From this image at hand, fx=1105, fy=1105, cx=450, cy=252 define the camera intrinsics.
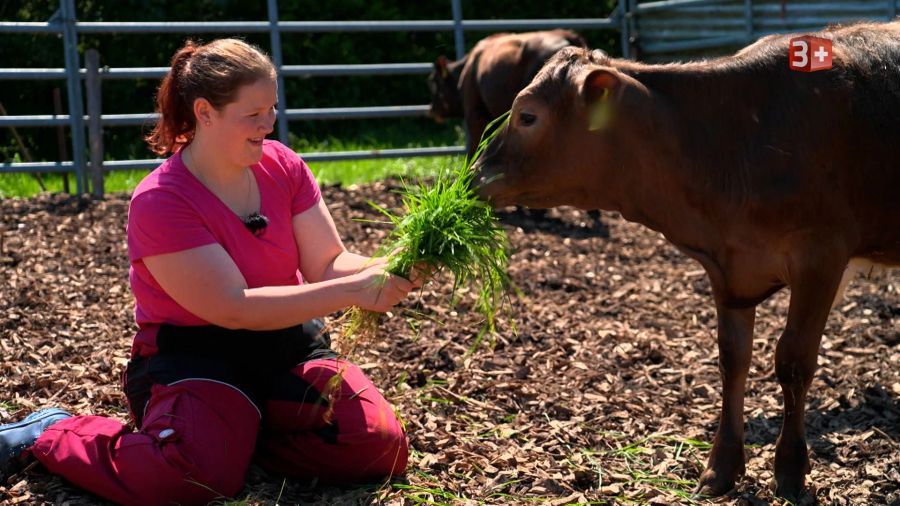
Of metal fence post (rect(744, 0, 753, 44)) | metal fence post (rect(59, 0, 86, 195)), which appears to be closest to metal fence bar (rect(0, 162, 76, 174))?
metal fence post (rect(59, 0, 86, 195))

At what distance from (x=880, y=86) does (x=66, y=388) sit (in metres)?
3.43

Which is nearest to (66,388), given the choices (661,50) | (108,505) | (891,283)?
(108,505)

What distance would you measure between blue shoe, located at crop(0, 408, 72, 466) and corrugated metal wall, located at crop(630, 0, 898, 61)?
7551 millimetres

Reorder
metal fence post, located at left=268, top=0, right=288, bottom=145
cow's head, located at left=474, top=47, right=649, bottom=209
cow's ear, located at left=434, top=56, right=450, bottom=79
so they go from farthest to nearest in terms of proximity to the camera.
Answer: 1. cow's ear, located at left=434, top=56, right=450, bottom=79
2. metal fence post, located at left=268, top=0, right=288, bottom=145
3. cow's head, located at left=474, top=47, right=649, bottom=209

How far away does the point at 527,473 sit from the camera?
396 centimetres

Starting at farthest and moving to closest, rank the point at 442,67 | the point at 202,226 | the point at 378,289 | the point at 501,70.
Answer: the point at 442,67 < the point at 501,70 < the point at 202,226 < the point at 378,289

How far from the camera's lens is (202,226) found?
11.9ft

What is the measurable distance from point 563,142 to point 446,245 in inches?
27.2

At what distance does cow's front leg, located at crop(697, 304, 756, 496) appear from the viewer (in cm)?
402

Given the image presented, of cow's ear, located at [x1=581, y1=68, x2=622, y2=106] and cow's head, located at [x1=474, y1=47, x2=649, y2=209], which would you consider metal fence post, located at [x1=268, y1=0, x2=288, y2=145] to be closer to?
cow's head, located at [x1=474, y1=47, x2=649, y2=209]

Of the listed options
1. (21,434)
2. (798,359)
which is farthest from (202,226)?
(798,359)

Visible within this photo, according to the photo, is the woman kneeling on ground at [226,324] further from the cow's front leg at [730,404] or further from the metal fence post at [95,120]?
the metal fence post at [95,120]

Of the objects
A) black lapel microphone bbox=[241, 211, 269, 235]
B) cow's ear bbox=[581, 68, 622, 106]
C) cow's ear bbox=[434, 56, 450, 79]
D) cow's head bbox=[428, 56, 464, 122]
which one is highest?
cow's ear bbox=[581, 68, 622, 106]

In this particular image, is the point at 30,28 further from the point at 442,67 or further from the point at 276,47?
the point at 442,67
